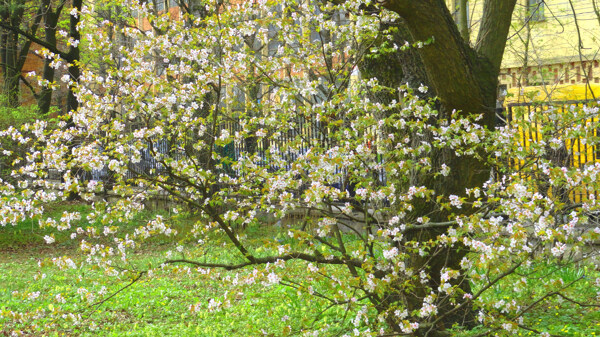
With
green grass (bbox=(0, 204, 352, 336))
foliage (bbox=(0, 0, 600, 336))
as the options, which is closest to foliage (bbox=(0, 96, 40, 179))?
green grass (bbox=(0, 204, 352, 336))

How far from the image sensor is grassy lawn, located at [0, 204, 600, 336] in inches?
204

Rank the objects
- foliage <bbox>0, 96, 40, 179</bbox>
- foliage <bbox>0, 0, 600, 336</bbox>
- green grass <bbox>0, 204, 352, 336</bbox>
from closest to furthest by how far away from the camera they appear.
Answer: foliage <bbox>0, 0, 600, 336</bbox> < green grass <bbox>0, 204, 352, 336</bbox> < foliage <bbox>0, 96, 40, 179</bbox>

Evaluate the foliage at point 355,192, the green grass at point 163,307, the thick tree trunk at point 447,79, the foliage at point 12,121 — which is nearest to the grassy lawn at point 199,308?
the green grass at point 163,307

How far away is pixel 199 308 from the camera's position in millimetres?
4484

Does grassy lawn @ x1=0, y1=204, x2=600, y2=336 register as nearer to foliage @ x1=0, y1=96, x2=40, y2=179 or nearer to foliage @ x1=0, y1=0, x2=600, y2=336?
foliage @ x1=0, y1=0, x2=600, y2=336

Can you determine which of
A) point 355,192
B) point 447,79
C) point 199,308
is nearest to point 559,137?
point 447,79

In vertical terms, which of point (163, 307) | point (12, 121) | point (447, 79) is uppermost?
point (447, 79)

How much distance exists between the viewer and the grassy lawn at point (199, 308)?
17.0 feet

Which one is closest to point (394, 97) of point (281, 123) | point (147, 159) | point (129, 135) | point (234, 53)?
point (281, 123)

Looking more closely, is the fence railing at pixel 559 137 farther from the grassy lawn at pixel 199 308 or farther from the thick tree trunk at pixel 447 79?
the grassy lawn at pixel 199 308

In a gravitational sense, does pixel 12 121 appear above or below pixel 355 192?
above

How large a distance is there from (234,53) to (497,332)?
429 centimetres

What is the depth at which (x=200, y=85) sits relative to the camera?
6590mm

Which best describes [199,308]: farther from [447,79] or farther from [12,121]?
[12,121]
